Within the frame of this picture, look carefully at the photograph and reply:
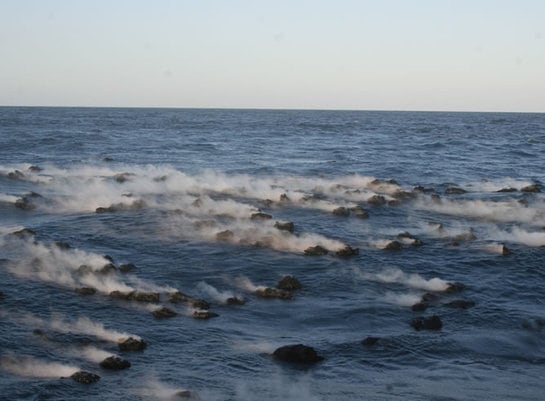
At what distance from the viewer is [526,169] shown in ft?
204

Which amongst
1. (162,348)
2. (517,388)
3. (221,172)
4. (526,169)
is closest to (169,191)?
(221,172)

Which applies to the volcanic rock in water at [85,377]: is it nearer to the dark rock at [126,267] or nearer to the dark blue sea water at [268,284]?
the dark blue sea water at [268,284]

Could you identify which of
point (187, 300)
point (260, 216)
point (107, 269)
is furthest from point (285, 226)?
point (187, 300)

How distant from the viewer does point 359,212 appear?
36.0 metres

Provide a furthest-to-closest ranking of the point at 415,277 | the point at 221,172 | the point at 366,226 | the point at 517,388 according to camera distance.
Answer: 1. the point at 221,172
2. the point at 366,226
3. the point at 415,277
4. the point at 517,388

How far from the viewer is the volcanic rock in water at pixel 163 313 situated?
19.7 meters

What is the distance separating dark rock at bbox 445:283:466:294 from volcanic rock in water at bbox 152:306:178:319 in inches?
384

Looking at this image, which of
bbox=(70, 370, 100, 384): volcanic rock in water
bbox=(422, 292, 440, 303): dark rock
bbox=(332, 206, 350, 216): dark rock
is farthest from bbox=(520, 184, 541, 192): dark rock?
bbox=(70, 370, 100, 384): volcanic rock in water

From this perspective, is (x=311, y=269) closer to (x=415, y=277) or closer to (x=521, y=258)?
(x=415, y=277)

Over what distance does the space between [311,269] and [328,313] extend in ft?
15.5

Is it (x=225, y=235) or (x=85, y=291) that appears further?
(x=225, y=235)

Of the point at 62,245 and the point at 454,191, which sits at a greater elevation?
the point at 454,191

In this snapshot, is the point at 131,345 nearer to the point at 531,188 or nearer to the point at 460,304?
the point at 460,304

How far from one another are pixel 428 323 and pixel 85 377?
997cm
